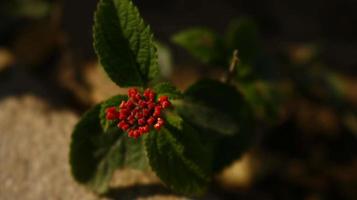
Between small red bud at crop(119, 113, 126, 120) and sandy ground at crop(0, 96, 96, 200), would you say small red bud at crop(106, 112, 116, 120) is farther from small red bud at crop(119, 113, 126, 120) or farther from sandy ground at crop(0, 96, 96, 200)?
sandy ground at crop(0, 96, 96, 200)

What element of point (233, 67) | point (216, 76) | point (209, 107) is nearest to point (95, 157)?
point (209, 107)

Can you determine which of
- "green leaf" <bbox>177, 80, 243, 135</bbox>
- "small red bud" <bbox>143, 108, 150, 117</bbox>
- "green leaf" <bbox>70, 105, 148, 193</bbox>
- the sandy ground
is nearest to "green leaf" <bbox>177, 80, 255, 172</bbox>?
"green leaf" <bbox>177, 80, 243, 135</bbox>

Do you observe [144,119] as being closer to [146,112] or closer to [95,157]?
[146,112]

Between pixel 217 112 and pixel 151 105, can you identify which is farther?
pixel 217 112

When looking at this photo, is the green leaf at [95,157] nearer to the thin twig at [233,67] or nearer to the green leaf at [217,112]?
the green leaf at [217,112]

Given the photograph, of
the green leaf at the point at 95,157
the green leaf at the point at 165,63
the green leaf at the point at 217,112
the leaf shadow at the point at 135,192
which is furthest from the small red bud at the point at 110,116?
the green leaf at the point at 165,63
